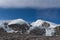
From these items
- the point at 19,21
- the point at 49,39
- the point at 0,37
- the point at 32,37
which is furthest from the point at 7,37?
the point at 19,21

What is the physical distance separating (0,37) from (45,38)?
557 cm

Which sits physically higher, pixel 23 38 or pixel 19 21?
pixel 19 21

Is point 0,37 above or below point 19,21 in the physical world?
below

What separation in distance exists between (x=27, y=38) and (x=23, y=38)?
A: 1.68ft

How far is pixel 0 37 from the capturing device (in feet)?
98.6

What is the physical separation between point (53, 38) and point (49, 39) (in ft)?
2.27

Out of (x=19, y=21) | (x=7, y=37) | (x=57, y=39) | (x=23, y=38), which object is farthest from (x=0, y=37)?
(x=19, y=21)

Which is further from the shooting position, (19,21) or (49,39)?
(19,21)

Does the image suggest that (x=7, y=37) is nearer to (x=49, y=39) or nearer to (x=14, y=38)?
(x=14, y=38)

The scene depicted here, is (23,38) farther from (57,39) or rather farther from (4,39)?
(57,39)

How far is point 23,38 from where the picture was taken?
29531mm

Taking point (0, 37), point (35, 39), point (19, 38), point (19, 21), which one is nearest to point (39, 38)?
point (35, 39)

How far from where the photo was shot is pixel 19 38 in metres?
29.5

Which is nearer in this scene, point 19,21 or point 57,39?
point 57,39
